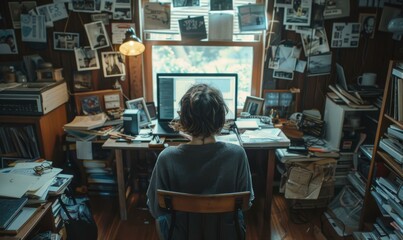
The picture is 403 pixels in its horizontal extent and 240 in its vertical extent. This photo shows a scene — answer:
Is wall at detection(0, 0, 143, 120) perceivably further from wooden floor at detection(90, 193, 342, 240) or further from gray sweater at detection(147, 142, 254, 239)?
gray sweater at detection(147, 142, 254, 239)

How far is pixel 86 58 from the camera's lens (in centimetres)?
260

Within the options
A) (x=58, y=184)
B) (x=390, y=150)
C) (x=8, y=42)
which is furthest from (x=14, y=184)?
(x=390, y=150)

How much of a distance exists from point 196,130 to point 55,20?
5.89 ft

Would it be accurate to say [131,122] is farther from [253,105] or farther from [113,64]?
[253,105]

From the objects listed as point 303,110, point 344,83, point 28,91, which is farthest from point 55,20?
point 344,83

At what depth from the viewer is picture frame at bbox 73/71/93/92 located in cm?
263

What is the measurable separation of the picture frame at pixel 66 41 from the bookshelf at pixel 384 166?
2.24 m

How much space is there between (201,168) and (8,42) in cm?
214

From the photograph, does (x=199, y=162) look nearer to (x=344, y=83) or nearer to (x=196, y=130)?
(x=196, y=130)

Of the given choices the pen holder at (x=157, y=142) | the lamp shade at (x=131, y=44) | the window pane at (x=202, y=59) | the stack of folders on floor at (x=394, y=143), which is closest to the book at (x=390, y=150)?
the stack of folders on floor at (x=394, y=143)

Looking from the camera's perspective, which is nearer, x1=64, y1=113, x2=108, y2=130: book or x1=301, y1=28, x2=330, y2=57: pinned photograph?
x1=64, y1=113, x2=108, y2=130: book

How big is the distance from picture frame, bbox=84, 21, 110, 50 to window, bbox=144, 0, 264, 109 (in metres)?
0.32

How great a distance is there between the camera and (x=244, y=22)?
2.51m

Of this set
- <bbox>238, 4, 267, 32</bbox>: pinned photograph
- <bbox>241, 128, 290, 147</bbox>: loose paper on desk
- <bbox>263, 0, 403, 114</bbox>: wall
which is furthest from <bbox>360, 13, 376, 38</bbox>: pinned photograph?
<bbox>241, 128, 290, 147</bbox>: loose paper on desk
